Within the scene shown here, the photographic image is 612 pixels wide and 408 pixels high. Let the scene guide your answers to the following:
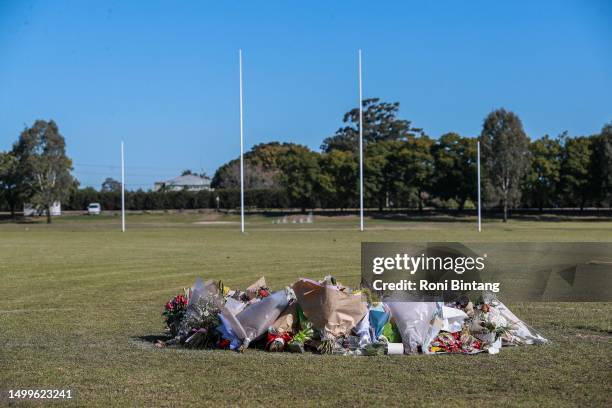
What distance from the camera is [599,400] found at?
26.7ft

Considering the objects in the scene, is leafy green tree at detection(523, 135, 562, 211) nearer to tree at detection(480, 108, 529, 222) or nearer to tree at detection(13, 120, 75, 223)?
tree at detection(480, 108, 529, 222)

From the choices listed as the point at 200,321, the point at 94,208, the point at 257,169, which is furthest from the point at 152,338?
the point at 257,169

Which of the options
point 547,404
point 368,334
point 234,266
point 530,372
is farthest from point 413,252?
point 234,266

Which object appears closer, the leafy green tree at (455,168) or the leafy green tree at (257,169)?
the leafy green tree at (455,168)

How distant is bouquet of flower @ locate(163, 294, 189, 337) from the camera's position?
38.7 feet

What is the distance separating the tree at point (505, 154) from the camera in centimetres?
8606

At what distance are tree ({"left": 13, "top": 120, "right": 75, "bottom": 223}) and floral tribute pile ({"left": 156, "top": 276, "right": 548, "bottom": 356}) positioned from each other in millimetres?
87846

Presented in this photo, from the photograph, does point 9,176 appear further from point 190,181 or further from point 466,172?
point 190,181

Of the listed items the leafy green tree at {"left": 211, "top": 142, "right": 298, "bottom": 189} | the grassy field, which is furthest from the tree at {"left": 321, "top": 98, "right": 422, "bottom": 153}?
the grassy field

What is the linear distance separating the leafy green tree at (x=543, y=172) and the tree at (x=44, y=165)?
53890 mm

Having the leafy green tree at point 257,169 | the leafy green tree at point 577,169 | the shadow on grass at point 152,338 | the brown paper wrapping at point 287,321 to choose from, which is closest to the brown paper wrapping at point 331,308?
the brown paper wrapping at point 287,321

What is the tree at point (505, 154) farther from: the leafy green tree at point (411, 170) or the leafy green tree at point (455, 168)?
the leafy green tree at point (411, 170)

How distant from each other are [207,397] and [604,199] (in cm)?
8859

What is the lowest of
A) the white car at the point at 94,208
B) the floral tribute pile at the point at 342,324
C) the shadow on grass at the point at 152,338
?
the shadow on grass at the point at 152,338
